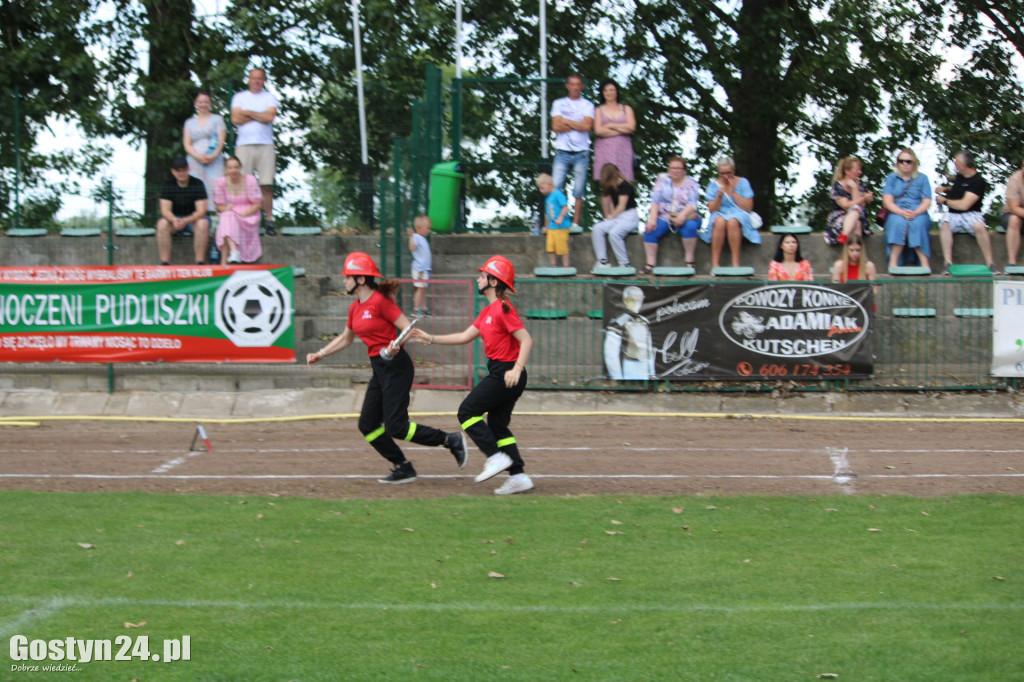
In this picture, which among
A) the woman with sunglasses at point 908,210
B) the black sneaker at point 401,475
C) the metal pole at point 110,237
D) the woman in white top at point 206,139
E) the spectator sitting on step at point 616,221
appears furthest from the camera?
the woman in white top at point 206,139

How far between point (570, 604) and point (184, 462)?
5.88 meters

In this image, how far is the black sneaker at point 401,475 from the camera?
10.6 meters

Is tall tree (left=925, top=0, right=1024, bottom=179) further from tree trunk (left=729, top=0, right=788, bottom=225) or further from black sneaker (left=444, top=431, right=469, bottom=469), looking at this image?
black sneaker (left=444, top=431, right=469, bottom=469)

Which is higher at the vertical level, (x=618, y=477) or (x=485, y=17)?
(x=485, y=17)

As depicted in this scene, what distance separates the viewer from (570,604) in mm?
7105

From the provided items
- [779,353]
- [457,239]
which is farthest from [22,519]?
[457,239]

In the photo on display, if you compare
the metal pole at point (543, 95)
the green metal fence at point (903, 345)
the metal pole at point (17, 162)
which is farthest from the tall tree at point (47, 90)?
the green metal fence at point (903, 345)

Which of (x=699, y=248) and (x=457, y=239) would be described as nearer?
(x=699, y=248)

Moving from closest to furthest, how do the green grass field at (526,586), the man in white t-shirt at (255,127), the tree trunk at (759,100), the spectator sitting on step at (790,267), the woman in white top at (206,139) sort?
1. the green grass field at (526,586)
2. the spectator sitting on step at (790,267)
3. the woman in white top at (206,139)
4. the man in white t-shirt at (255,127)
5. the tree trunk at (759,100)

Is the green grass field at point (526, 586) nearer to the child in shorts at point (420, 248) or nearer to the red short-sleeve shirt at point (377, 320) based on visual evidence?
the red short-sleeve shirt at point (377, 320)

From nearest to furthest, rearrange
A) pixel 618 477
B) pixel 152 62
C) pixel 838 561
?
1. pixel 838 561
2. pixel 618 477
3. pixel 152 62

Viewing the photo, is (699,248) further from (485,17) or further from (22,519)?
(22,519)

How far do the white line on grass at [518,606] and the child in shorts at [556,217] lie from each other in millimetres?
10887

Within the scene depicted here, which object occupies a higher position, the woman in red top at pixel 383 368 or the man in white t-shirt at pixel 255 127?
the man in white t-shirt at pixel 255 127
